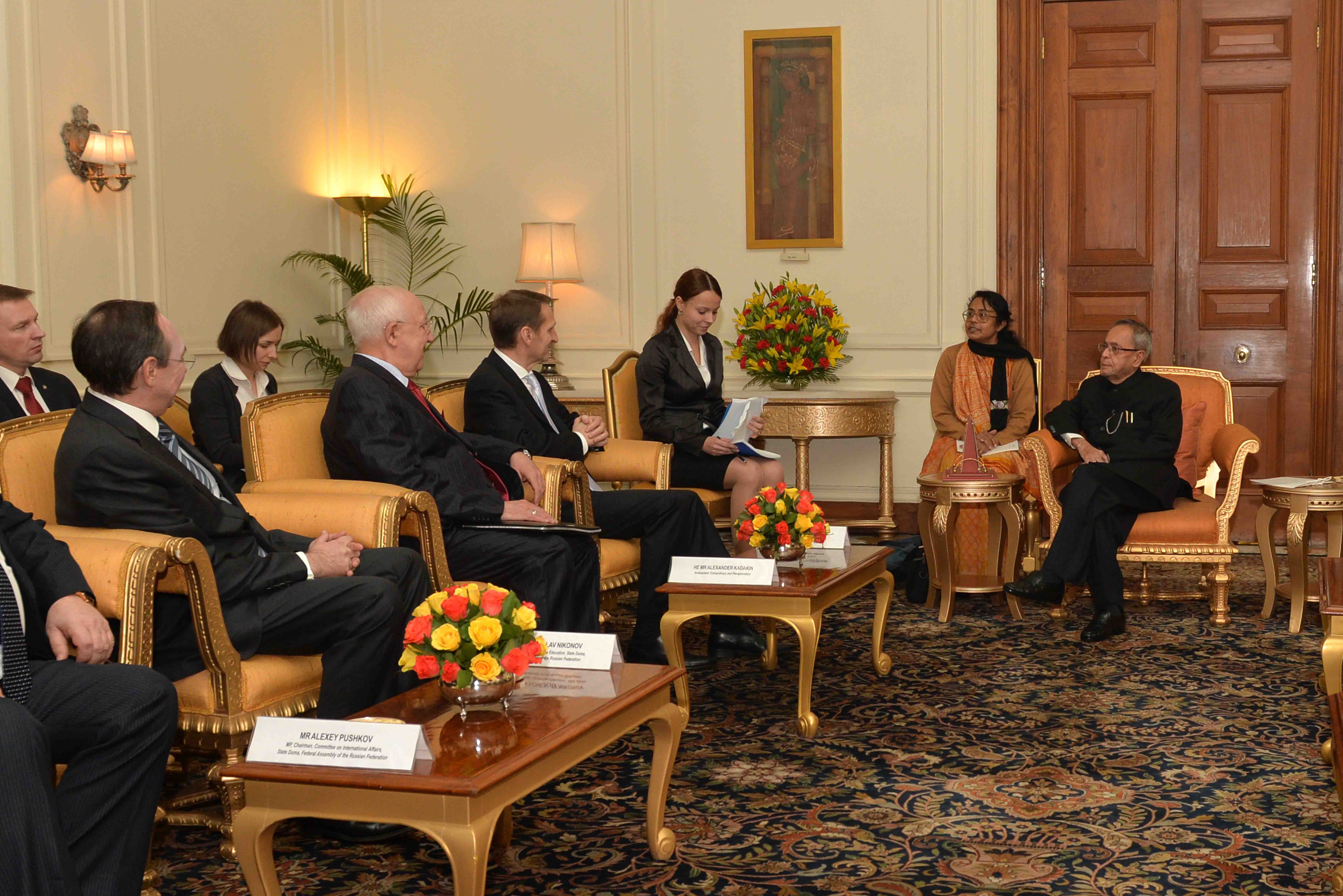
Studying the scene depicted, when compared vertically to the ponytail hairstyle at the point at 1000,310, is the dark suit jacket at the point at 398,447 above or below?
below

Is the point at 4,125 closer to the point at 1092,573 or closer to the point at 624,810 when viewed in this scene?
the point at 624,810

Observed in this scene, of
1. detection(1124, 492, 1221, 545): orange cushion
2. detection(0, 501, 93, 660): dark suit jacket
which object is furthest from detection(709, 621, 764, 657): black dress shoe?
detection(0, 501, 93, 660): dark suit jacket

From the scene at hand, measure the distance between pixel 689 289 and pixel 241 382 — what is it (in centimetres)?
189

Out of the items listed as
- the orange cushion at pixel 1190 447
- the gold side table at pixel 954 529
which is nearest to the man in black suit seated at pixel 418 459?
the gold side table at pixel 954 529

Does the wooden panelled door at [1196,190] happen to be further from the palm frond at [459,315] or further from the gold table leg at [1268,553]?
the palm frond at [459,315]

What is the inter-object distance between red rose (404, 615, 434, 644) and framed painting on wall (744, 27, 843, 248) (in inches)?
218

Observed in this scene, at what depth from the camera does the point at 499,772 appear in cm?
230

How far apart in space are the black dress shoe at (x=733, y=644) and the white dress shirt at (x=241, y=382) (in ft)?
6.65

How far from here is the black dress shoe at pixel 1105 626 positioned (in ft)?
16.9

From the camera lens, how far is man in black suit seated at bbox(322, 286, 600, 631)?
4.02 meters

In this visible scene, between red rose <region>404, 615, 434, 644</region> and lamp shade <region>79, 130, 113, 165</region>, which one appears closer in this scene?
red rose <region>404, 615, 434, 644</region>

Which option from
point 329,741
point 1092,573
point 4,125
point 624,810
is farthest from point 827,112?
point 329,741

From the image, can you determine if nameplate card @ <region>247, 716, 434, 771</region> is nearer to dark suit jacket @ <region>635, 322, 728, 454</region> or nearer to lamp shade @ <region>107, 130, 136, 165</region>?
dark suit jacket @ <region>635, 322, 728, 454</region>

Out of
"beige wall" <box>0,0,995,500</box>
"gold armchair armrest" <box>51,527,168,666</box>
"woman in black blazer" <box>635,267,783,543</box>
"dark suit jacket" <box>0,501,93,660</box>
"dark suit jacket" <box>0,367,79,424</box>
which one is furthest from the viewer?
"beige wall" <box>0,0,995,500</box>
